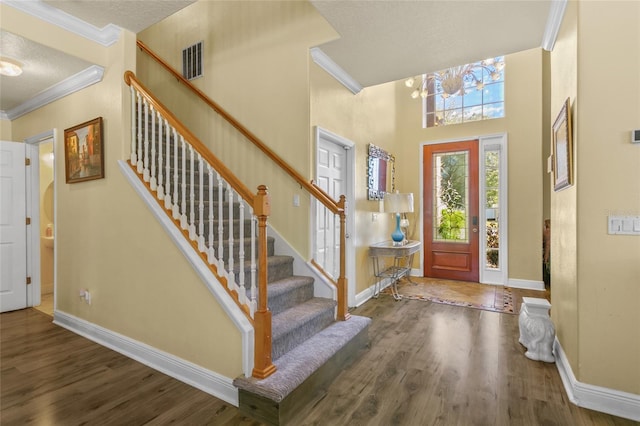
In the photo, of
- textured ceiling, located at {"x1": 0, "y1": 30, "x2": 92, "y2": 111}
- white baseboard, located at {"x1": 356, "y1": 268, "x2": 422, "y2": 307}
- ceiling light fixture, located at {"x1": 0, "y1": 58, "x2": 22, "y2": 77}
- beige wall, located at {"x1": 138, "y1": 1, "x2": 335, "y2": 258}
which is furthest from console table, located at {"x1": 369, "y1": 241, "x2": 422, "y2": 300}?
ceiling light fixture, located at {"x1": 0, "y1": 58, "x2": 22, "y2": 77}

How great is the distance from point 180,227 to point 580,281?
2.74 metres

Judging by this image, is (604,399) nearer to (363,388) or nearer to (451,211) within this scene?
(363,388)

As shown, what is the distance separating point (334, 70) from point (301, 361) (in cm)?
296

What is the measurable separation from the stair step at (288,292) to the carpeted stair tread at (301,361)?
1.17 feet

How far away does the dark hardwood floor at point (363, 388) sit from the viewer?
1.95m

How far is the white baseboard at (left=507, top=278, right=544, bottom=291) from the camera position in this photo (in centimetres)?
491

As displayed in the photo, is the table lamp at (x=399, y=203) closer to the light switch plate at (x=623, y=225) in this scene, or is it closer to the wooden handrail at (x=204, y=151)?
the light switch plate at (x=623, y=225)

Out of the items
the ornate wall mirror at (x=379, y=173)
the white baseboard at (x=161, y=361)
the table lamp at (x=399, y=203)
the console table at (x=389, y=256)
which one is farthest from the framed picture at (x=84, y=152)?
the table lamp at (x=399, y=203)

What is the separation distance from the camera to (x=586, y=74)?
78.5 inches

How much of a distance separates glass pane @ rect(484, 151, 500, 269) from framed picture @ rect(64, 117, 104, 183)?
17.2 ft

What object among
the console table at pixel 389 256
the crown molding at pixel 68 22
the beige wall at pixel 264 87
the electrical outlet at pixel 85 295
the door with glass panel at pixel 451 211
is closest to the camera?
the crown molding at pixel 68 22

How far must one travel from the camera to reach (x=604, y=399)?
198 centimetres

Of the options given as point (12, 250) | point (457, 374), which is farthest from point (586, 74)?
point (12, 250)

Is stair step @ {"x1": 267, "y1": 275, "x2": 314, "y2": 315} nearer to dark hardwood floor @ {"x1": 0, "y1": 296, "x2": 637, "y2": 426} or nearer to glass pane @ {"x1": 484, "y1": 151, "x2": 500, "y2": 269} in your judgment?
dark hardwood floor @ {"x1": 0, "y1": 296, "x2": 637, "y2": 426}
